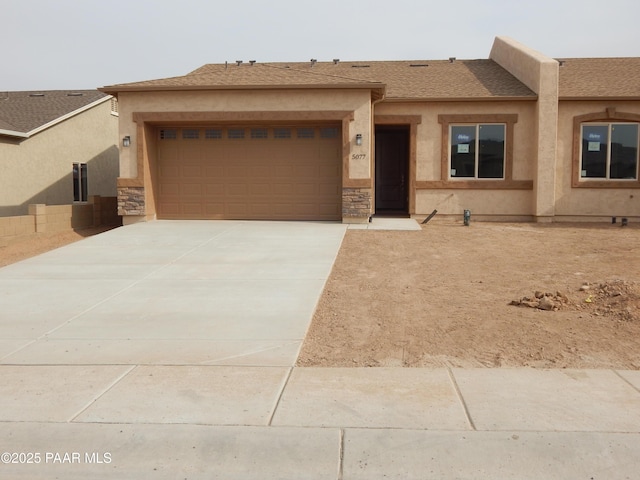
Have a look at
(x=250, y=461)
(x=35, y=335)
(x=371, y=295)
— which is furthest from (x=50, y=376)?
(x=371, y=295)

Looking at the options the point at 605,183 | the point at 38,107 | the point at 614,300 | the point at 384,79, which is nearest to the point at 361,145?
the point at 384,79


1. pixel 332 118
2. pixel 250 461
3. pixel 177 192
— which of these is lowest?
pixel 250 461

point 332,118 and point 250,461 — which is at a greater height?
point 332,118

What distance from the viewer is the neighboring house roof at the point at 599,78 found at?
18.7 metres

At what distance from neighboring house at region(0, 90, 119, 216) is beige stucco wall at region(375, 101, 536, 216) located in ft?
39.1

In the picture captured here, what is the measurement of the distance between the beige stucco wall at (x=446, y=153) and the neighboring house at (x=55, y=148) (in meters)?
11.9

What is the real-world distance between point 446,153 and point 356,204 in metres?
3.79

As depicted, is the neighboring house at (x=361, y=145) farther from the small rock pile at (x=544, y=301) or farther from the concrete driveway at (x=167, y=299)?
the small rock pile at (x=544, y=301)

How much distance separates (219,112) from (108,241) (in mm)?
5077

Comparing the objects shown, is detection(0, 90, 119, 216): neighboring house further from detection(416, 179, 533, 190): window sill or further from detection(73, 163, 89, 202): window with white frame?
detection(416, 179, 533, 190): window sill

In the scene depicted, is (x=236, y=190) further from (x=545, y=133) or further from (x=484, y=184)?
(x=545, y=133)

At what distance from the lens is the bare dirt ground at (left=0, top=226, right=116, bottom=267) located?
1407 centimetres

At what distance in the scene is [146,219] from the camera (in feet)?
58.1

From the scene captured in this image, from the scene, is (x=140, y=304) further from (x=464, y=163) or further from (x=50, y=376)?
(x=464, y=163)
